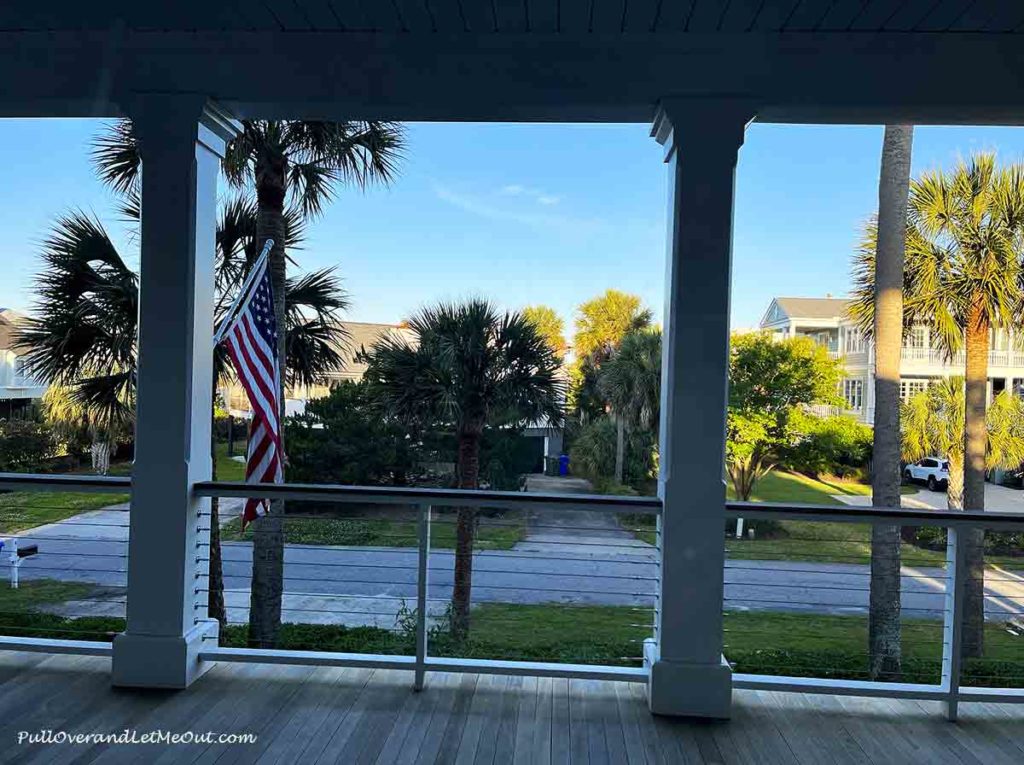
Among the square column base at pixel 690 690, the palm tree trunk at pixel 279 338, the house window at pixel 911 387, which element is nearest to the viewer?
the square column base at pixel 690 690

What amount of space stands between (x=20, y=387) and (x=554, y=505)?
12.2 metres

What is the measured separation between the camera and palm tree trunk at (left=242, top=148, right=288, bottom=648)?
19.8 feet

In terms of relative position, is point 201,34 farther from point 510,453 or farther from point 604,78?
point 510,453

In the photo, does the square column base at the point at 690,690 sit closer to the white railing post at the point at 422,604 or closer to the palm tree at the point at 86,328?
the white railing post at the point at 422,604

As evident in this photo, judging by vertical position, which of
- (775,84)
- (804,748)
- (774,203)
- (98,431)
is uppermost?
(774,203)

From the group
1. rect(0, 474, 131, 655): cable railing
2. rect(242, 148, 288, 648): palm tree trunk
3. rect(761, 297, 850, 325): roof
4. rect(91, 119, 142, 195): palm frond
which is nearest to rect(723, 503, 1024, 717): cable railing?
rect(0, 474, 131, 655): cable railing

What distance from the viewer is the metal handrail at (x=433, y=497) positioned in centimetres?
285

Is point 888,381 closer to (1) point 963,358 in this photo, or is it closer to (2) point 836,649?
(2) point 836,649

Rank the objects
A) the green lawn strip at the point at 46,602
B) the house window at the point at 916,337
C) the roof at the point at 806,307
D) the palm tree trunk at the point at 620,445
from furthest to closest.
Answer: the roof at the point at 806,307, the palm tree trunk at the point at 620,445, the house window at the point at 916,337, the green lawn strip at the point at 46,602

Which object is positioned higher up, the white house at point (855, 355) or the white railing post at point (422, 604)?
the white house at point (855, 355)

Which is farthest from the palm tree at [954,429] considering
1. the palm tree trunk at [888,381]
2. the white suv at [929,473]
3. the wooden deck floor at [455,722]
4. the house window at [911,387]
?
the wooden deck floor at [455,722]

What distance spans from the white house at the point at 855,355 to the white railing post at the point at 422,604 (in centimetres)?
1147

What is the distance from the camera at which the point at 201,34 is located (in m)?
2.85

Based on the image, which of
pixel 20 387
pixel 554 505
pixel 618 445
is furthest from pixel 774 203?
pixel 554 505
